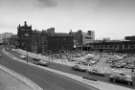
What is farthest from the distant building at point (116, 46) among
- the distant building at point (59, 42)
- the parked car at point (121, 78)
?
the parked car at point (121, 78)

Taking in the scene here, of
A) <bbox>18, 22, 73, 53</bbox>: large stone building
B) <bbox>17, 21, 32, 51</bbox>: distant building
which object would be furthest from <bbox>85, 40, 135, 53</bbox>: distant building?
<bbox>17, 21, 32, 51</bbox>: distant building

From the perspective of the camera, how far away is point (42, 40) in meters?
96.4

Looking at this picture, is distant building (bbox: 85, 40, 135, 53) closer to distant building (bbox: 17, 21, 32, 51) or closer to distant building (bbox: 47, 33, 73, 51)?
distant building (bbox: 47, 33, 73, 51)

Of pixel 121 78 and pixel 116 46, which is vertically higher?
pixel 116 46

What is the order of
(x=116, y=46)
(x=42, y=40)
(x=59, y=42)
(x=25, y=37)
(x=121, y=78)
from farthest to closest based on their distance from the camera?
1. (x=25, y=37)
2. (x=59, y=42)
3. (x=42, y=40)
4. (x=116, y=46)
5. (x=121, y=78)

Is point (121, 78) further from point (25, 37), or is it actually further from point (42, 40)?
point (25, 37)

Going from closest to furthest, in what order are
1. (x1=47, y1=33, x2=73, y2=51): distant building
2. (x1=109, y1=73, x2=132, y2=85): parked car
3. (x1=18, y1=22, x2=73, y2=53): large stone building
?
(x1=109, y1=73, x2=132, y2=85): parked car, (x1=18, y1=22, x2=73, y2=53): large stone building, (x1=47, y1=33, x2=73, y2=51): distant building

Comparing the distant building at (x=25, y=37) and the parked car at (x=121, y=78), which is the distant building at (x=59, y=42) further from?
the parked car at (x=121, y=78)

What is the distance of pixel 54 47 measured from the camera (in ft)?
328

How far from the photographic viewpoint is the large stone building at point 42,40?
96750 mm

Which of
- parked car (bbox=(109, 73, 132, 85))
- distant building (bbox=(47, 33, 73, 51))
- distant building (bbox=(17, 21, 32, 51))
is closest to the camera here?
parked car (bbox=(109, 73, 132, 85))

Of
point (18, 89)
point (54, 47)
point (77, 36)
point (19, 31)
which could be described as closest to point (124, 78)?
point (18, 89)

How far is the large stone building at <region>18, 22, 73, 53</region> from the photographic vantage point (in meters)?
96.8

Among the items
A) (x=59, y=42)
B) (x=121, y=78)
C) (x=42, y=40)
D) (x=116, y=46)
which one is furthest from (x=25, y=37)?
(x=121, y=78)
